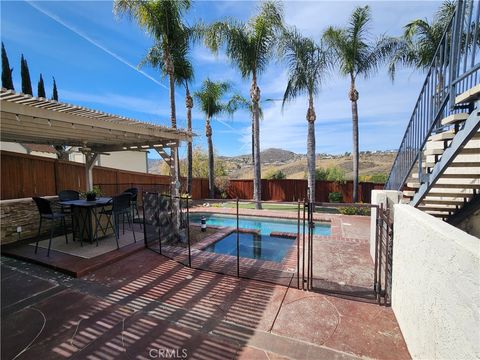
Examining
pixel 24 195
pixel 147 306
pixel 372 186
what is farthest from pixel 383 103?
pixel 24 195

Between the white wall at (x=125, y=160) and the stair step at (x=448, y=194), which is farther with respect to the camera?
the white wall at (x=125, y=160)

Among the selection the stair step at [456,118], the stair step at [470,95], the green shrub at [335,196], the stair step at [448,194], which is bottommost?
the green shrub at [335,196]

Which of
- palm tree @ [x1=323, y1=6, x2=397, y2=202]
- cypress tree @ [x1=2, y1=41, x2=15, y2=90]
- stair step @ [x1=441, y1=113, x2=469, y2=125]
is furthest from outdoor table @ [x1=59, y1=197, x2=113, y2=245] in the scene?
cypress tree @ [x1=2, y1=41, x2=15, y2=90]

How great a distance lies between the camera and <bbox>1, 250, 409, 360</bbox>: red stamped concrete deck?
2.31 m

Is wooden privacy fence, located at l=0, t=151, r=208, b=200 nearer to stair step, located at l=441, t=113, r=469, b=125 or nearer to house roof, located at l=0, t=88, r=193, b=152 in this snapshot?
house roof, located at l=0, t=88, r=193, b=152

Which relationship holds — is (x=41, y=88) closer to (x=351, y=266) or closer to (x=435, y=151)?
(x=351, y=266)

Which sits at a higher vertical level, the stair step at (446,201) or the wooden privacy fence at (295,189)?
the stair step at (446,201)

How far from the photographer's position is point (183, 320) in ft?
9.16

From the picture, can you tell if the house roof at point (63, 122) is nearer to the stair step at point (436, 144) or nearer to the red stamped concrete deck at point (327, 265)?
the red stamped concrete deck at point (327, 265)

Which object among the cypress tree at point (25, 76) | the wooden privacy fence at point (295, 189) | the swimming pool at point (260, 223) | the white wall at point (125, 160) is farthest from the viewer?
the white wall at point (125, 160)

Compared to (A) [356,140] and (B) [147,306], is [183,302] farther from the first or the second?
(A) [356,140]

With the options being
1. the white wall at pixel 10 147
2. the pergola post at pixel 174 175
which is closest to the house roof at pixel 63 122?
the pergola post at pixel 174 175

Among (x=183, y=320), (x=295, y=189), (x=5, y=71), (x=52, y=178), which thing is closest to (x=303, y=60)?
(x=295, y=189)

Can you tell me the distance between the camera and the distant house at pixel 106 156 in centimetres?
1270
